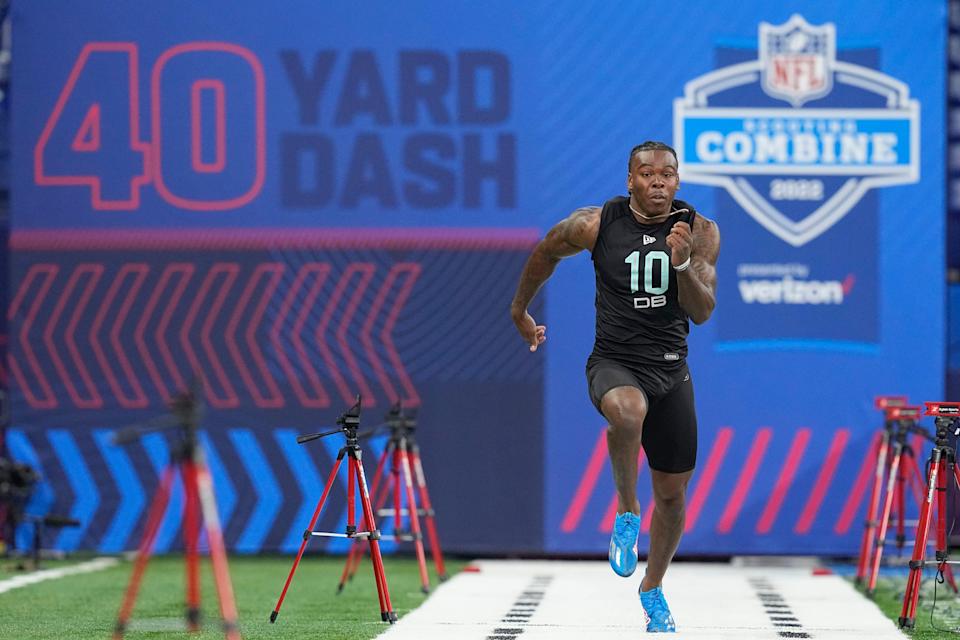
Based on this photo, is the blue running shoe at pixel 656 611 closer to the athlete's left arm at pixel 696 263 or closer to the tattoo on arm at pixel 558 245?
the athlete's left arm at pixel 696 263

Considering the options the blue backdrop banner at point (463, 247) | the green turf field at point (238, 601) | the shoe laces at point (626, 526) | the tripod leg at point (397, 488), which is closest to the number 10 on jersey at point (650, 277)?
the shoe laces at point (626, 526)

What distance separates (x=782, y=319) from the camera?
1018 cm

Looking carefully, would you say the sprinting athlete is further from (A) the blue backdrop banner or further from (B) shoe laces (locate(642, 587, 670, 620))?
(A) the blue backdrop banner

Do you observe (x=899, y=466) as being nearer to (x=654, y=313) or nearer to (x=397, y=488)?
(x=397, y=488)

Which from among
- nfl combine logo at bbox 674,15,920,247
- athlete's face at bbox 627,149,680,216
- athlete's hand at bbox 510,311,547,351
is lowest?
athlete's hand at bbox 510,311,547,351

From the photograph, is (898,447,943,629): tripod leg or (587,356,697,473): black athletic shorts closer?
(587,356,697,473): black athletic shorts

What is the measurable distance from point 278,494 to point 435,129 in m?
2.73

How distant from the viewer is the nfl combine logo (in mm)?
10195

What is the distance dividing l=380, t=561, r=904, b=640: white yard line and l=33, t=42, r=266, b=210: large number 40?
324 cm

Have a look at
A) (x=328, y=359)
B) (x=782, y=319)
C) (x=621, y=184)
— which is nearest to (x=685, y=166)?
(x=621, y=184)

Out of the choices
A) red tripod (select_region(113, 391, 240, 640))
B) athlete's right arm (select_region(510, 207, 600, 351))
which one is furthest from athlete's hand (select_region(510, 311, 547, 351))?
red tripod (select_region(113, 391, 240, 640))

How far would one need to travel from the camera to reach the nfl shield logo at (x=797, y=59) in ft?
33.5

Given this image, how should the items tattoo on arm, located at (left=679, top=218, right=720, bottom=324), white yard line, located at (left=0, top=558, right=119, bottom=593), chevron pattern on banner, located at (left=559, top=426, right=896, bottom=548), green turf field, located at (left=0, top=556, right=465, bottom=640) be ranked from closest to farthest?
tattoo on arm, located at (left=679, top=218, right=720, bottom=324), green turf field, located at (left=0, top=556, right=465, bottom=640), white yard line, located at (left=0, top=558, right=119, bottom=593), chevron pattern on banner, located at (left=559, top=426, right=896, bottom=548)

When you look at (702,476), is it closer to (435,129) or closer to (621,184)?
(621,184)
